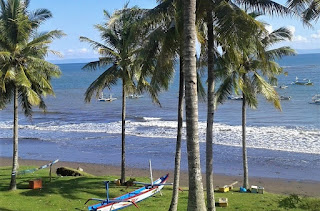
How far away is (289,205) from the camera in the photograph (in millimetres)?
13914

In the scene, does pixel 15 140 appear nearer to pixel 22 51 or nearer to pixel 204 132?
pixel 22 51

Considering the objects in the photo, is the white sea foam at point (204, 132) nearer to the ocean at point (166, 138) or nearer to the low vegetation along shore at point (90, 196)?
the ocean at point (166, 138)

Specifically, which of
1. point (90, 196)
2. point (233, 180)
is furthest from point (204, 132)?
point (90, 196)

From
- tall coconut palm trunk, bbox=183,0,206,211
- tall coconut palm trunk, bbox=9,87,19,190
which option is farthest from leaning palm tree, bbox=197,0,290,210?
tall coconut palm trunk, bbox=9,87,19,190

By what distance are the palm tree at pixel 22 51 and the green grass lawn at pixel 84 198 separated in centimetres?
141

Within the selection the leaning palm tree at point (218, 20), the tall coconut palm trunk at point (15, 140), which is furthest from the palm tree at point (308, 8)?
the tall coconut palm trunk at point (15, 140)

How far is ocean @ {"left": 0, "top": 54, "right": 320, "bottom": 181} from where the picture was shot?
26.3 m

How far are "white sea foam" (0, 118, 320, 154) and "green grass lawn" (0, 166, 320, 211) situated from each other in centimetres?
1417

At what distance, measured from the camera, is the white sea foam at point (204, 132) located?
3144cm

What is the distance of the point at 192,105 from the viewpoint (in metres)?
8.81

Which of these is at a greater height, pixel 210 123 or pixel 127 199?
pixel 210 123

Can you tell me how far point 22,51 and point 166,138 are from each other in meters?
20.6

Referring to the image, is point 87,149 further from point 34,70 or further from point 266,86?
point 266,86

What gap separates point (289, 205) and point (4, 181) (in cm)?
1311
